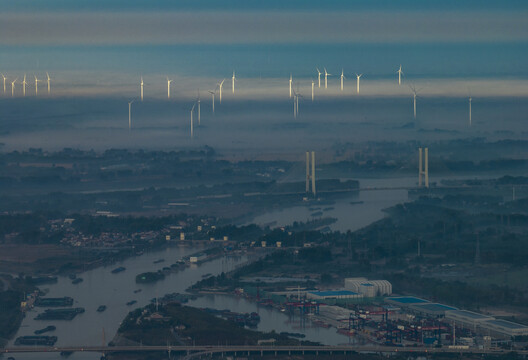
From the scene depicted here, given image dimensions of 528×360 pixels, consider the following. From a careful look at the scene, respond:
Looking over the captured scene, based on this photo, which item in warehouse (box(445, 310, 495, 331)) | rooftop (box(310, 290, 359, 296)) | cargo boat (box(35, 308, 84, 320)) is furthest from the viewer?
rooftop (box(310, 290, 359, 296))

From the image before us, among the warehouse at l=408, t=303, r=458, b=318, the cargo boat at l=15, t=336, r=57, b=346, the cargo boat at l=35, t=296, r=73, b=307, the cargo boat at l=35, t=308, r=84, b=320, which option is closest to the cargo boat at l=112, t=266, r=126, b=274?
the cargo boat at l=35, t=296, r=73, b=307

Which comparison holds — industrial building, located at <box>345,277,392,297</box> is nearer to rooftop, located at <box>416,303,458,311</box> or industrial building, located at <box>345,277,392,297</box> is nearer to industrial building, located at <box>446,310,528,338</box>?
rooftop, located at <box>416,303,458,311</box>

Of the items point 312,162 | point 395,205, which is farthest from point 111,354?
point 312,162

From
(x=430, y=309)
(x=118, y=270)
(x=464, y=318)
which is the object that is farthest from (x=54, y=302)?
(x=464, y=318)

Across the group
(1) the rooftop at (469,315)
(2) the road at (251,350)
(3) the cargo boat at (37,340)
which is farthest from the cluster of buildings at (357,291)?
(3) the cargo boat at (37,340)

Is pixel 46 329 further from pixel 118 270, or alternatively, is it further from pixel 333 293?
pixel 118 270

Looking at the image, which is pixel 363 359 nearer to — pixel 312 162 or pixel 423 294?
pixel 423 294

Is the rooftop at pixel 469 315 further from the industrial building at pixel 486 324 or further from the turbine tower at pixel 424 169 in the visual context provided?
the turbine tower at pixel 424 169
